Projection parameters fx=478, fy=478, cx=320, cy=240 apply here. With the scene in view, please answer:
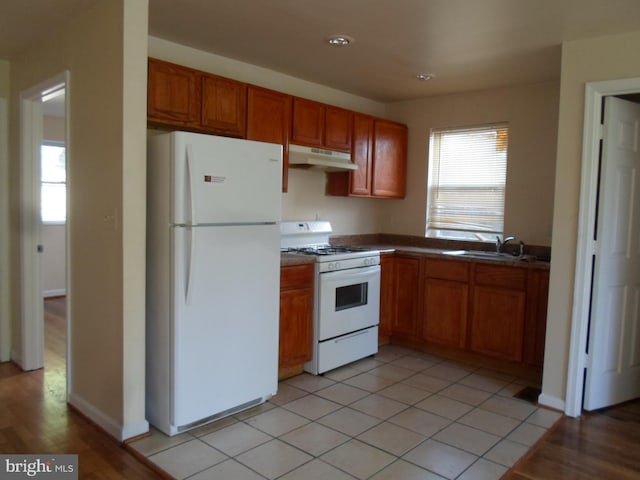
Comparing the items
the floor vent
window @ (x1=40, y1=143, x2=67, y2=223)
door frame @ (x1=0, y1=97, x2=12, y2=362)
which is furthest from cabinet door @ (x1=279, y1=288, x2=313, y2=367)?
window @ (x1=40, y1=143, x2=67, y2=223)

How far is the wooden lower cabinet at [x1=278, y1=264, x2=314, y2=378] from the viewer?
3.42m

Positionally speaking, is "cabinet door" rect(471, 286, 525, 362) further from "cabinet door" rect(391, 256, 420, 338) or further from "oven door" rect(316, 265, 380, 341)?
"oven door" rect(316, 265, 380, 341)

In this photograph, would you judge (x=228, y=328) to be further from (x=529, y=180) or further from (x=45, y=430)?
(x=529, y=180)

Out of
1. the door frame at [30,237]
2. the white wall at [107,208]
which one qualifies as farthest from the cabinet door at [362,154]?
the door frame at [30,237]

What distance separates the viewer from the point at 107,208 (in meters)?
2.62

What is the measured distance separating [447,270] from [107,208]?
2723 millimetres

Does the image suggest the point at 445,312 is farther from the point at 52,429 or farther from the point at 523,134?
the point at 52,429

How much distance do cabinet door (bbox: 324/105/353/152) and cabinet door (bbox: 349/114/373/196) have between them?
80mm

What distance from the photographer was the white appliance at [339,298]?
363 cm

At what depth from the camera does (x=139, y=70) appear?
2486 mm

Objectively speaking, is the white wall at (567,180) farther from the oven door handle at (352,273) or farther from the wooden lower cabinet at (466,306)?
the oven door handle at (352,273)

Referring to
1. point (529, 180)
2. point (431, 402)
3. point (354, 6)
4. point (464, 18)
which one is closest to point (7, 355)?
point (431, 402)

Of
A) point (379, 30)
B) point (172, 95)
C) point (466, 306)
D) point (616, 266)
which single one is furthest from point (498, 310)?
point (172, 95)

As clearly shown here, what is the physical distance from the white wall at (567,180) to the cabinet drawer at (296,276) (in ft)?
5.47
